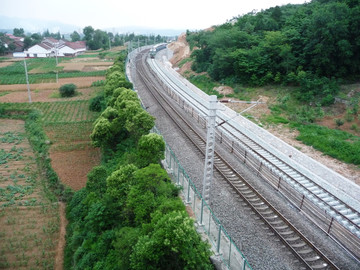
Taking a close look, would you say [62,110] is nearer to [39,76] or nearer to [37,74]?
[39,76]

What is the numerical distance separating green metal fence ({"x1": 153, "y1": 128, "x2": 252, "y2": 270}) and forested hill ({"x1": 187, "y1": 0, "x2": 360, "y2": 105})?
20115 millimetres

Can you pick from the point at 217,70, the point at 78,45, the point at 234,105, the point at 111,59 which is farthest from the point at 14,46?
the point at 234,105

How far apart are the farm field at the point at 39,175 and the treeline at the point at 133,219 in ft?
4.60

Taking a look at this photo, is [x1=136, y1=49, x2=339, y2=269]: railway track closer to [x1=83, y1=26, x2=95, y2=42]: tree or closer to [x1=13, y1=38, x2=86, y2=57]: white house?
[x1=13, y1=38, x2=86, y2=57]: white house

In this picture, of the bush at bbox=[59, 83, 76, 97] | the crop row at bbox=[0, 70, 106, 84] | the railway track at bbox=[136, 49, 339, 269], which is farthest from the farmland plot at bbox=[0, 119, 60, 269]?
the crop row at bbox=[0, 70, 106, 84]

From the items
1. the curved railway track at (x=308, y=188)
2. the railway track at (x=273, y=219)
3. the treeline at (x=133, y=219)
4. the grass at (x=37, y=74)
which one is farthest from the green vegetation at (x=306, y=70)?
the grass at (x=37, y=74)

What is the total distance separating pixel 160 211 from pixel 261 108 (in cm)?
2381

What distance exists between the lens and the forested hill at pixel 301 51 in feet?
100

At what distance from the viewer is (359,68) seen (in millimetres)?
31281

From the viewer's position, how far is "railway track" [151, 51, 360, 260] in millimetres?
13711

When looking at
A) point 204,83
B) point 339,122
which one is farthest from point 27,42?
point 339,122

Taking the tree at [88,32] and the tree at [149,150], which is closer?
the tree at [149,150]

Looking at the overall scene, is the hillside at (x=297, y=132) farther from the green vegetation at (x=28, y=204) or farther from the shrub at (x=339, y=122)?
the green vegetation at (x=28, y=204)

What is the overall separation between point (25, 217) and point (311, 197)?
721 inches
